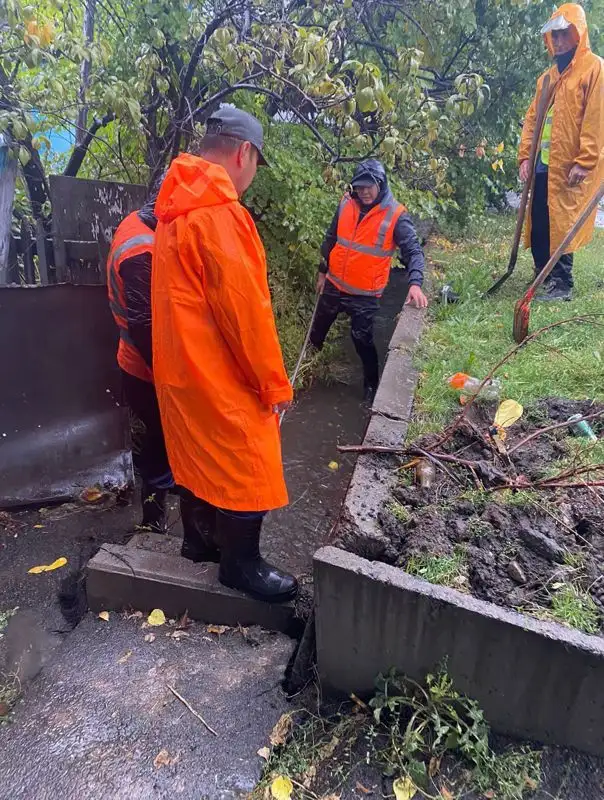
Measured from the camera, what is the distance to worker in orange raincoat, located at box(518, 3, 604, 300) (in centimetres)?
482

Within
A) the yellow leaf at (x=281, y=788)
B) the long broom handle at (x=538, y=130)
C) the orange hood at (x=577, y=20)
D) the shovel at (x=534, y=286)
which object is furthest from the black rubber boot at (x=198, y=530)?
the orange hood at (x=577, y=20)

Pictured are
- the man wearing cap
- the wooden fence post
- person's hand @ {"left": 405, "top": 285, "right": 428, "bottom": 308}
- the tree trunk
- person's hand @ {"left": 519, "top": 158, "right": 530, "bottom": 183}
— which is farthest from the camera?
person's hand @ {"left": 519, "top": 158, "right": 530, "bottom": 183}

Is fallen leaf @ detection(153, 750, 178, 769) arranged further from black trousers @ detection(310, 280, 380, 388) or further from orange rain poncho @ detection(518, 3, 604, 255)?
orange rain poncho @ detection(518, 3, 604, 255)

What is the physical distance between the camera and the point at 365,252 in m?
4.76

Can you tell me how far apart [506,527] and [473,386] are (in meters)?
1.49

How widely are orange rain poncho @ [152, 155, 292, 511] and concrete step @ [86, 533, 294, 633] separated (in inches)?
22.6

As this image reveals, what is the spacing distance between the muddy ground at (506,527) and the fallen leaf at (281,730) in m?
0.71

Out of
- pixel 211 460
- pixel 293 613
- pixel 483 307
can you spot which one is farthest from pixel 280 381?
pixel 483 307

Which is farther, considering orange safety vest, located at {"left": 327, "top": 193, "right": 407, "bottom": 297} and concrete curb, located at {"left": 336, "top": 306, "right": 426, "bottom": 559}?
orange safety vest, located at {"left": 327, "top": 193, "right": 407, "bottom": 297}

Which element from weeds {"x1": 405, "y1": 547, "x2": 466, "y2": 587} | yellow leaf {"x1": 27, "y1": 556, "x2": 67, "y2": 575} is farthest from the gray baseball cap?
yellow leaf {"x1": 27, "y1": 556, "x2": 67, "y2": 575}

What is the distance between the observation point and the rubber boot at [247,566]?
242 cm

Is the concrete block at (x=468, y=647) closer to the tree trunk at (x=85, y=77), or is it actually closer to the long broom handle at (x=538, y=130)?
the tree trunk at (x=85, y=77)

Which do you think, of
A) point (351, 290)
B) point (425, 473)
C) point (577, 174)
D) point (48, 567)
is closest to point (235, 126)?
point (425, 473)

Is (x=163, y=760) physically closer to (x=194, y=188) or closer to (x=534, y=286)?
(x=194, y=188)
